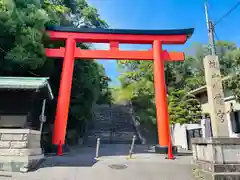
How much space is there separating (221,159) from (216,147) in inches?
14.0

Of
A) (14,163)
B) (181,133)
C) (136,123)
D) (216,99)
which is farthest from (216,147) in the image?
(136,123)

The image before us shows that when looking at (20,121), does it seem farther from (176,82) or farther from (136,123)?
(176,82)

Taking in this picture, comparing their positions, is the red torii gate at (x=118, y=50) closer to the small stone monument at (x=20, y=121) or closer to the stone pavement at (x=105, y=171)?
the small stone monument at (x=20, y=121)

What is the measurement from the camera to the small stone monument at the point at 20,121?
6777 millimetres

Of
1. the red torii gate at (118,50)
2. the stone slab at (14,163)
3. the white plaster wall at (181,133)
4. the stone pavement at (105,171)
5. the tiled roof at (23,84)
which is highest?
the red torii gate at (118,50)

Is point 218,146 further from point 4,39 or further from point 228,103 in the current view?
point 4,39

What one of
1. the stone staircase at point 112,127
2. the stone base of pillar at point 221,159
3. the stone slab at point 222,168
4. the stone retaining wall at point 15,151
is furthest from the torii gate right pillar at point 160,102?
the stone staircase at point 112,127

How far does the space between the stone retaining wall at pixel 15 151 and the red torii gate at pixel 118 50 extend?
3.78 m

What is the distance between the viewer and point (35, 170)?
22.5ft

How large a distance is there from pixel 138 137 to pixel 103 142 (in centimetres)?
355

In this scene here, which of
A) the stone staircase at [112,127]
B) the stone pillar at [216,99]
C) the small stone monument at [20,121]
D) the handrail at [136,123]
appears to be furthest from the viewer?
the handrail at [136,123]

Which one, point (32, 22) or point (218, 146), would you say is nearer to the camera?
point (218, 146)

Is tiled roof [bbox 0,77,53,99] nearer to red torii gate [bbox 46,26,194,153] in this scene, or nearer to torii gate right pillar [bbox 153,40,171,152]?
red torii gate [bbox 46,26,194,153]

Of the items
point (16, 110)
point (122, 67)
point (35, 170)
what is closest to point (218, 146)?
point (35, 170)
